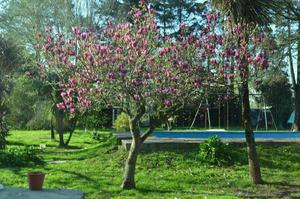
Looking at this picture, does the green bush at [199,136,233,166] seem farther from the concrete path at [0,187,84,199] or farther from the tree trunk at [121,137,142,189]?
the concrete path at [0,187,84,199]

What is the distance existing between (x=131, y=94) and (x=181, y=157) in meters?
3.65

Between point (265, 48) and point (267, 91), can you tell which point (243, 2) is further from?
point (267, 91)

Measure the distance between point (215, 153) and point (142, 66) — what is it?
391 centimetres

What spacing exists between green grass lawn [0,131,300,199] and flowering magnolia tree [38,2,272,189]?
76 centimetres

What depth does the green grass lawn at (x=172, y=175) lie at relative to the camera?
8609 millimetres

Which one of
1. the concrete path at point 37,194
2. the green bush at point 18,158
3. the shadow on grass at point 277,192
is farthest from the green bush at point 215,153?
the concrete path at point 37,194

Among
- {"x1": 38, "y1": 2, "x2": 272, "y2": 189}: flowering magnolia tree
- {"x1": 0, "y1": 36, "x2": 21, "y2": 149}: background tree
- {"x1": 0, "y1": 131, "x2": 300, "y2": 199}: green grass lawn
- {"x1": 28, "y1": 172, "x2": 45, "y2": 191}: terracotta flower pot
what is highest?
{"x1": 0, "y1": 36, "x2": 21, "y2": 149}: background tree

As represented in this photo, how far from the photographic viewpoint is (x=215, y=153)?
36.7 ft

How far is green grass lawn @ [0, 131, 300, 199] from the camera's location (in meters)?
8.61

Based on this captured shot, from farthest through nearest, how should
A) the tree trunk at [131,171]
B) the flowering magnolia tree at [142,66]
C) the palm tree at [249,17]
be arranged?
1. the palm tree at [249,17]
2. the tree trunk at [131,171]
3. the flowering magnolia tree at [142,66]

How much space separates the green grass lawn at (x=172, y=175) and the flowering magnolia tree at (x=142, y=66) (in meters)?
0.76

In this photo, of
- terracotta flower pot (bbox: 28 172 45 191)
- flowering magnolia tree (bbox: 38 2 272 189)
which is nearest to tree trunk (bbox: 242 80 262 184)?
flowering magnolia tree (bbox: 38 2 272 189)

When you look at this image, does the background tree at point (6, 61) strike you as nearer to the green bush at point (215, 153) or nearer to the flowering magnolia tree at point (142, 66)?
the green bush at point (215, 153)

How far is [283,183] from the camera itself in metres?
9.45
